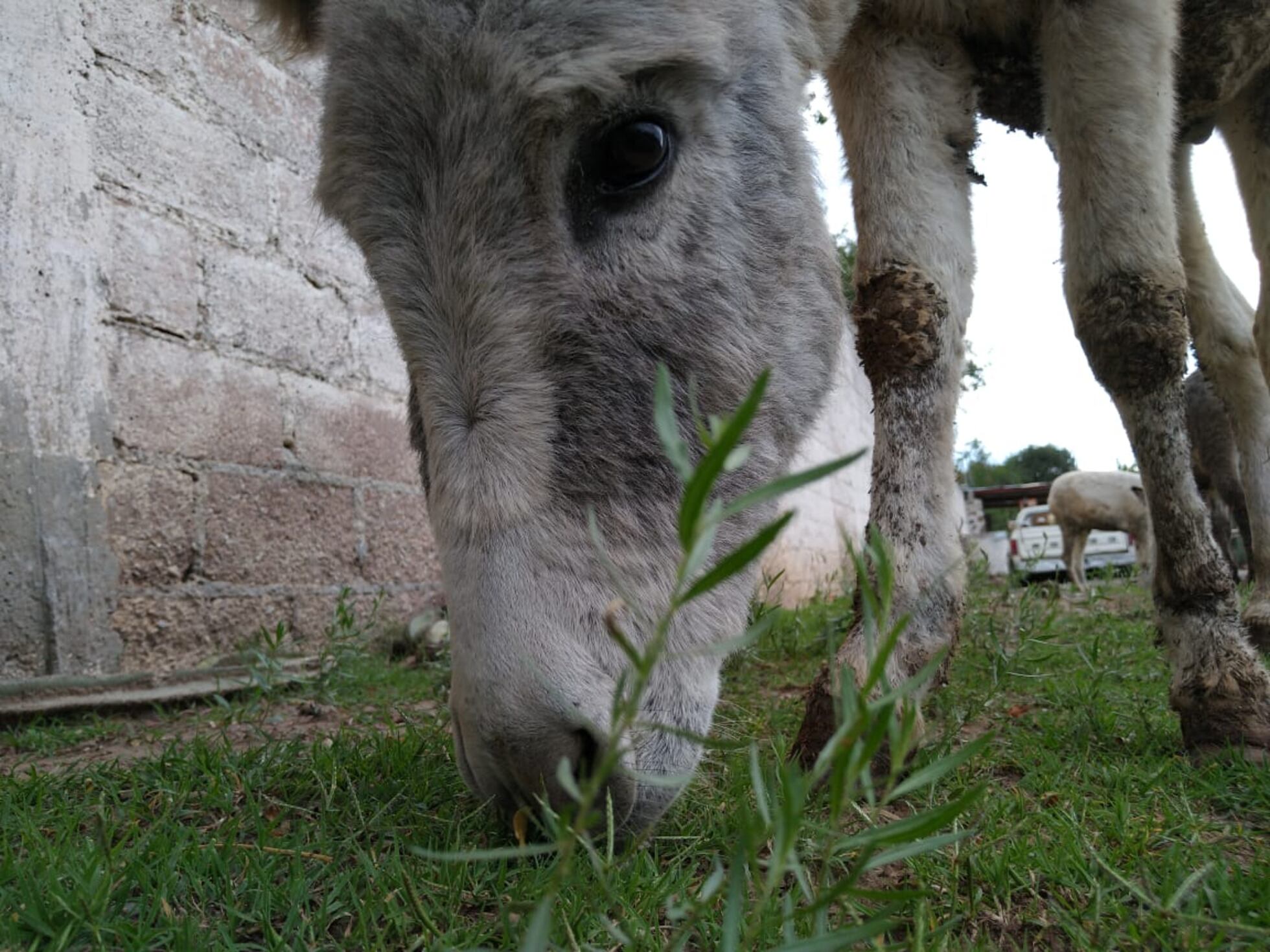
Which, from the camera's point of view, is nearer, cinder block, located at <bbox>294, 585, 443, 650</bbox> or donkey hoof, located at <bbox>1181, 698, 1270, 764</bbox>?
donkey hoof, located at <bbox>1181, 698, 1270, 764</bbox>

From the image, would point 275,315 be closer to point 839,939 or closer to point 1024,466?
point 839,939

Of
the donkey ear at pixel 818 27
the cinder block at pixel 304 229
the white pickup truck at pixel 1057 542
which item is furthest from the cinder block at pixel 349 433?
the white pickup truck at pixel 1057 542

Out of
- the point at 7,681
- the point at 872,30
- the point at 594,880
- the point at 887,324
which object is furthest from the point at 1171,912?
the point at 7,681

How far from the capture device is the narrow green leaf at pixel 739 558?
54 centimetres

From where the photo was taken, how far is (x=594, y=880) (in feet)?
3.61

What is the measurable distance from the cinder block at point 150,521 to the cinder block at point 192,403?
0.11 meters

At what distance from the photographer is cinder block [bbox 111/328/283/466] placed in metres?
3.15

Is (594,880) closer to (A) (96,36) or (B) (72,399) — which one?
(B) (72,399)

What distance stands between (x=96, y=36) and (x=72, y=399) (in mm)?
1280

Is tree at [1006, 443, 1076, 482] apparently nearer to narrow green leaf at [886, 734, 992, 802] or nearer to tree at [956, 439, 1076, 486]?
tree at [956, 439, 1076, 486]

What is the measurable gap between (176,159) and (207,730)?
2.17m

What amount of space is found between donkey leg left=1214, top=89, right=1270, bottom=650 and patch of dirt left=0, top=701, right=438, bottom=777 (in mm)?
2805

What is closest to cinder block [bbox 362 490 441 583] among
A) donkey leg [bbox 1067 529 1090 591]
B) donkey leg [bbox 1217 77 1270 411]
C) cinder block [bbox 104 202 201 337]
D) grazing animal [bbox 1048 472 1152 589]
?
cinder block [bbox 104 202 201 337]

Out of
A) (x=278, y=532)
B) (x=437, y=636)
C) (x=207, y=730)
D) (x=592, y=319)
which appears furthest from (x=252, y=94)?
(x=592, y=319)
